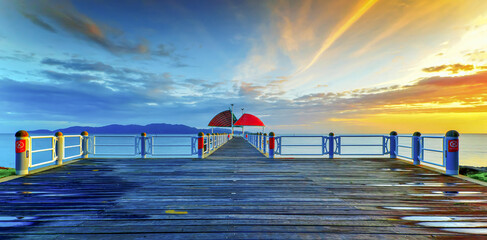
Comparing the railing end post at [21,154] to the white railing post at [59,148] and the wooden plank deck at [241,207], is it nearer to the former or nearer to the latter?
the wooden plank deck at [241,207]

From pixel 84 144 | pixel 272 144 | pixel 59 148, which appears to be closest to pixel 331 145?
pixel 272 144

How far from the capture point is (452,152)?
784 centimetres

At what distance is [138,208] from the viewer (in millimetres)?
4516

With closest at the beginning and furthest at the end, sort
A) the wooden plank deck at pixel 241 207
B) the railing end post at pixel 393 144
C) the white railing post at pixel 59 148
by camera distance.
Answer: the wooden plank deck at pixel 241 207 → the white railing post at pixel 59 148 → the railing end post at pixel 393 144

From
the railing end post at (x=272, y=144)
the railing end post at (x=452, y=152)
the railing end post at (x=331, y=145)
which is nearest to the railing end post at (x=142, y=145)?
the railing end post at (x=272, y=144)

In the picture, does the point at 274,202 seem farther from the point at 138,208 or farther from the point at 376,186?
the point at 376,186

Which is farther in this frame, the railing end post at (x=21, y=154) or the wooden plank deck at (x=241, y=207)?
the railing end post at (x=21, y=154)

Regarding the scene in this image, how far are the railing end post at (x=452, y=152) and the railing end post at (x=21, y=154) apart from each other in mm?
13356

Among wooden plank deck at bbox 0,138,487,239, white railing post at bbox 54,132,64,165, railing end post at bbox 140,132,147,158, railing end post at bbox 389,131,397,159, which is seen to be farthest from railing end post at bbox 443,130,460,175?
white railing post at bbox 54,132,64,165

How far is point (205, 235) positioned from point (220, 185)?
288 centimetres

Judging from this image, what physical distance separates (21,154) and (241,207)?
25.6ft

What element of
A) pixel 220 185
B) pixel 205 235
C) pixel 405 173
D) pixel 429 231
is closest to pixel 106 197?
pixel 220 185

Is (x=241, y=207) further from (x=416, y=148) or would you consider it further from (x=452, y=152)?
(x=416, y=148)

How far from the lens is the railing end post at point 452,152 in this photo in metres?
7.76
